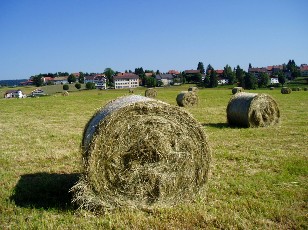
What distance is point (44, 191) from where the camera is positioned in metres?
6.81

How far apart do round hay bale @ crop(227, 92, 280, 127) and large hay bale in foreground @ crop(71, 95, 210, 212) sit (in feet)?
27.1

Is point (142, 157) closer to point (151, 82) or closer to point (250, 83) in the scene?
point (250, 83)

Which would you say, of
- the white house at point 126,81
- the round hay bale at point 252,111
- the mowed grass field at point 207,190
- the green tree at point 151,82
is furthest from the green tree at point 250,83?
the mowed grass field at point 207,190

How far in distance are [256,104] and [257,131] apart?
1.66 m

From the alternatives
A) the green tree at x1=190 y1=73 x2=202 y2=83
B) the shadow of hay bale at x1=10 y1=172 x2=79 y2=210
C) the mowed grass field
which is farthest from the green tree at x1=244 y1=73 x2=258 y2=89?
the shadow of hay bale at x1=10 y1=172 x2=79 y2=210

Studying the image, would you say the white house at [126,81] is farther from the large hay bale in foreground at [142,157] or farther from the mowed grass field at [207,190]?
the large hay bale in foreground at [142,157]

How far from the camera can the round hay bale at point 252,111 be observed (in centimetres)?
1452

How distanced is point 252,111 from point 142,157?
9.15m

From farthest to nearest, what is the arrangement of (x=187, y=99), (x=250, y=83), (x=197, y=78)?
(x=197, y=78)
(x=250, y=83)
(x=187, y=99)

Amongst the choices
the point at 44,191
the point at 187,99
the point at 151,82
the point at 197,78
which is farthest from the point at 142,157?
the point at 197,78

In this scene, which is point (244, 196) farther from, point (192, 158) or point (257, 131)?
point (257, 131)

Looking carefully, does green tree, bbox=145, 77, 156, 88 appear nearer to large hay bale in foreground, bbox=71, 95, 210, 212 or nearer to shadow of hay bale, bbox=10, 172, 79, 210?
shadow of hay bale, bbox=10, 172, 79, 210

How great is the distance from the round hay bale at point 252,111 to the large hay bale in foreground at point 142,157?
8.26 m

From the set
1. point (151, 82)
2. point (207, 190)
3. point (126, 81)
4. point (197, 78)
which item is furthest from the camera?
point (126, 81)
